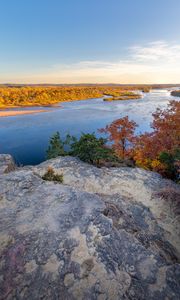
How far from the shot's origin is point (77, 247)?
8641 millimetres

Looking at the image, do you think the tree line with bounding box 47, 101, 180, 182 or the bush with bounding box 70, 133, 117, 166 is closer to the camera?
the bush with bounding box 70, 133, 117, 166

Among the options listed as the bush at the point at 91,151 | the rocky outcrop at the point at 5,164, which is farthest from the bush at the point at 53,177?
the bush at the point at 91,151

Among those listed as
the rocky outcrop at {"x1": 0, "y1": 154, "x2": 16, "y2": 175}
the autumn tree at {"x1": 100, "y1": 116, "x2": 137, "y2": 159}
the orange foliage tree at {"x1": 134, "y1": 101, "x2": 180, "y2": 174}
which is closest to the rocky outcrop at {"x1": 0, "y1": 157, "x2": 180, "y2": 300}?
the rocky outcrop at {"x1": 0, "y1": 154, "x2": 16, "y2": 175}

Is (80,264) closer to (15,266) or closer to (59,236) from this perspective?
(59,236)

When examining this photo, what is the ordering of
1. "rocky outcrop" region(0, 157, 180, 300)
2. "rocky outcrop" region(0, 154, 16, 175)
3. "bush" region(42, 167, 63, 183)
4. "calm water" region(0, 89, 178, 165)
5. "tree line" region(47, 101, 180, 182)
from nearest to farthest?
"rocky outcrop" region(0, 157, 180, 300), "bush" region(42, 167, 63, 183), "rocky outcrop" region(0, 154, 16, 175), "tree line" region(47, 101, 180, 182), "calm water" region(0, 89, 178, 165)

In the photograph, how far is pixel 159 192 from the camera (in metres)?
14.7

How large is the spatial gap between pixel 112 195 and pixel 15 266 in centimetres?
695

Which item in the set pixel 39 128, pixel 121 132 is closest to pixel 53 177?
pixel 121 132

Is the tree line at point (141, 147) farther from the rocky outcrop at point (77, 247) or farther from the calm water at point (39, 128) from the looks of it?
the calm water at point (39, 128)

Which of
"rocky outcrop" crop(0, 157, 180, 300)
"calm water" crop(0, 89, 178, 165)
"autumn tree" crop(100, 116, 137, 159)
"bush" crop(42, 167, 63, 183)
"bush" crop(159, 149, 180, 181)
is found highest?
"rocky outcrop" crop(0, 157, 180, 300)

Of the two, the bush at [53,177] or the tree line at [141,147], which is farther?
the tree line at [141,147]

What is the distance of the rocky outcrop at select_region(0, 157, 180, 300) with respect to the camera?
24.6ft

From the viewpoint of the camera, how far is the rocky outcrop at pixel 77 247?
7.50 metres

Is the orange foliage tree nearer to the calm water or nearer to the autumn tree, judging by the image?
the autumn tree
